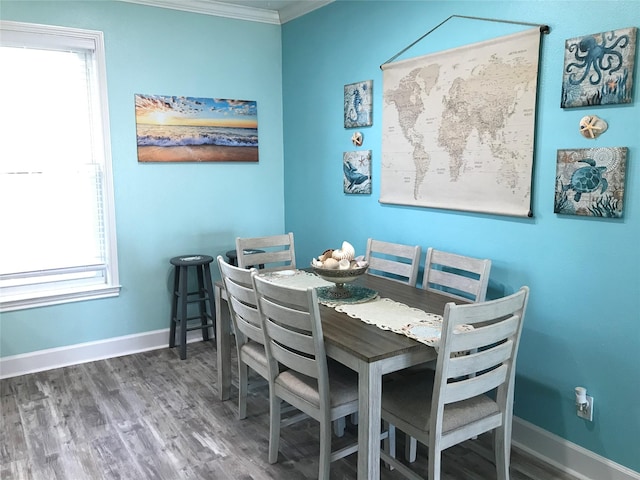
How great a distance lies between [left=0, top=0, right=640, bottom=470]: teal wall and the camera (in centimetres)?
217

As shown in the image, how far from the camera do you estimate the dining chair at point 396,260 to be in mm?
2898

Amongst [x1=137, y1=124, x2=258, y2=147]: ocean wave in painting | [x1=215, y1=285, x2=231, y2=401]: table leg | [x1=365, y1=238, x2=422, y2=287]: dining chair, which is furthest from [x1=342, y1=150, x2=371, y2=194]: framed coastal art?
[x1=215, y1=285, x2=231, y2=401]: table leg

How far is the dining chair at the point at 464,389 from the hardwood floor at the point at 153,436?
42cm

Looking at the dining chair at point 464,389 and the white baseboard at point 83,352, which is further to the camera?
the white baseboard at point 83,352

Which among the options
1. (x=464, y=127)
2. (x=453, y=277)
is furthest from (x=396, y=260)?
(x=464, y=127)

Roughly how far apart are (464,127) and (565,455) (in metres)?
1.69

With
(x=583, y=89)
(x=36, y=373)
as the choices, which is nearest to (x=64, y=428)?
(x=36, y=373)

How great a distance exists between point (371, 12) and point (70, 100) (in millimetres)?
2137

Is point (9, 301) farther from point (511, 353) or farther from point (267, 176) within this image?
point (511, 353)

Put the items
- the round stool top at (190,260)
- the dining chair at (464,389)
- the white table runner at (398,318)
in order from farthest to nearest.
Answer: the round stool top at (190,260) < the white table runner at (398,318) < the dining chair at (464,389)

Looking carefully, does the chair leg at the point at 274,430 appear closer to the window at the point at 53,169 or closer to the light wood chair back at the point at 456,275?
the light wood chair back at the point at 456,275

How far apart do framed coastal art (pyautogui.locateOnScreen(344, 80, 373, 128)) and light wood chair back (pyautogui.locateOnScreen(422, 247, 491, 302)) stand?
1136 millimetres

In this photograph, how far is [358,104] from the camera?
347cm

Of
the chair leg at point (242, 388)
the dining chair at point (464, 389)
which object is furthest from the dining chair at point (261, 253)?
the dining chair at point (464, 389)
